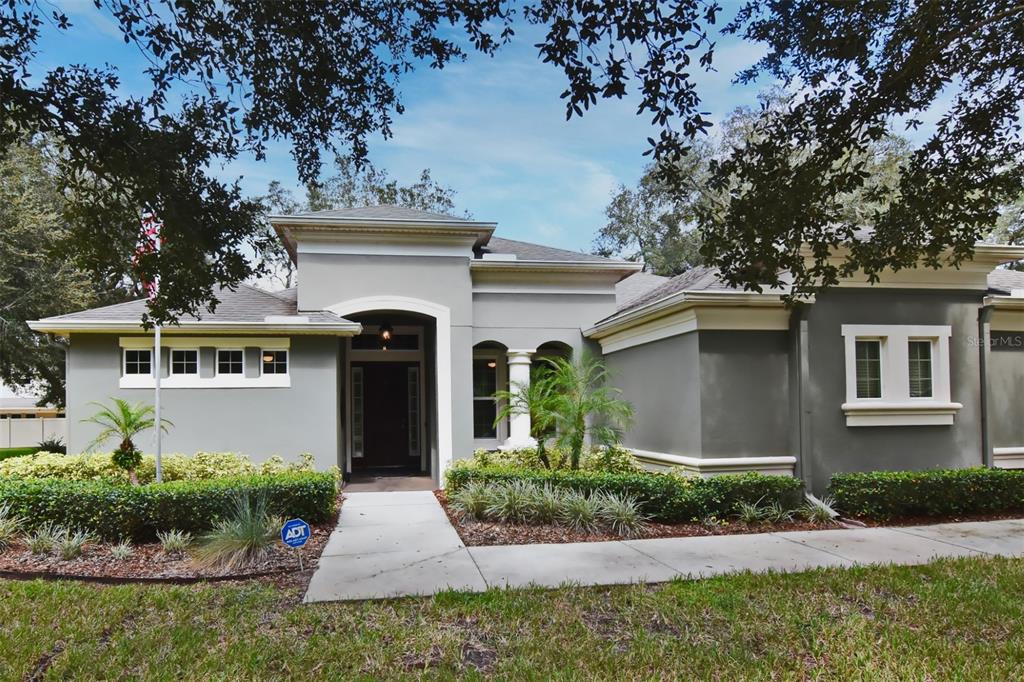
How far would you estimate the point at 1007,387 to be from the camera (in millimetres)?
11203

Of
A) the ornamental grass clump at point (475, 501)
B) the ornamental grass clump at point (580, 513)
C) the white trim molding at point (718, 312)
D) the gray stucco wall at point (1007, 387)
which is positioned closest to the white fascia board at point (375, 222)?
the white trim molding at point (718, 312)

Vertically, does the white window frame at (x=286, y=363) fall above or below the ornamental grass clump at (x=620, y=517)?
above

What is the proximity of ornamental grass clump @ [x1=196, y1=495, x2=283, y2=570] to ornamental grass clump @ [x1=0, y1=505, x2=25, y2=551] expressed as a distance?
2.19 metres

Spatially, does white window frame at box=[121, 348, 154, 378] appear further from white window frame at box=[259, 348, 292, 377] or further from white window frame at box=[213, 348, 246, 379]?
white window frame at box=[259, 348, 292, 377]

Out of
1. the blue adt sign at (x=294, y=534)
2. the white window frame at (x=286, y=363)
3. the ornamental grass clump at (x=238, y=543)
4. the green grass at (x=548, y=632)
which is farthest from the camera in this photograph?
the white window frame at (x=286, y=363)

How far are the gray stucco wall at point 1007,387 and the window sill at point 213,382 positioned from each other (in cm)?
1213

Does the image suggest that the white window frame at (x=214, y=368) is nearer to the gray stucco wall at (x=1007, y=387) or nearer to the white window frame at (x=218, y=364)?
the white window frame at (x=218, y=364)

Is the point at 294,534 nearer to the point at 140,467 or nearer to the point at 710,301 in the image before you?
the point at 140,467

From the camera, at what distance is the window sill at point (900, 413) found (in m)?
10.3

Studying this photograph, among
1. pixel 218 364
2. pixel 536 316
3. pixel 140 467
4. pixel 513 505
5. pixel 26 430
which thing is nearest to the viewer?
pixel 513 505

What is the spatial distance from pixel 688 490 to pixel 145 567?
6.77m

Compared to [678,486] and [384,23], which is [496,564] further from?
[384,23]

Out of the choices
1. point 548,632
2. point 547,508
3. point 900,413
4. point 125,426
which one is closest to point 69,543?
point 125,426

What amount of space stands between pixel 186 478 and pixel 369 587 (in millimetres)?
5698
